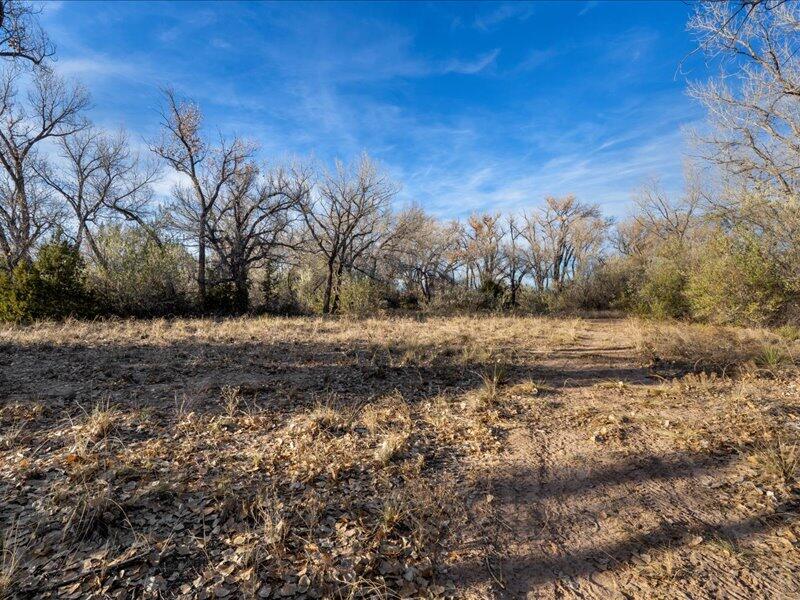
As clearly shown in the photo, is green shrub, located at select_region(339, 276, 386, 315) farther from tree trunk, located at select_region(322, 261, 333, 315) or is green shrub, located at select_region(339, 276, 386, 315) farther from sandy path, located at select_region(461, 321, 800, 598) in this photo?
sandy path, located at select_region(461, 321, 800, 598)

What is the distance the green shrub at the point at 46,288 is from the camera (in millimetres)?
12250

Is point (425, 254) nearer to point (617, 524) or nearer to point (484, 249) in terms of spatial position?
point (484, 249)

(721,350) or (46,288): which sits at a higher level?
(46,288)

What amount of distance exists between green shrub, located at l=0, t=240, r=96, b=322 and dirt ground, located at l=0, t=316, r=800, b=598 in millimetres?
7191

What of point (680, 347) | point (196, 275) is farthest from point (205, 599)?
point (196, 275)

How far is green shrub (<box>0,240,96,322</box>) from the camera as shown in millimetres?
12250

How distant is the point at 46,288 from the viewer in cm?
1258

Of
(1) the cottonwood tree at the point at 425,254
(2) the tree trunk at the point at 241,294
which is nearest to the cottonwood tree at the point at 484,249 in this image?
(1) the cottonwood tree at the point at 425,254

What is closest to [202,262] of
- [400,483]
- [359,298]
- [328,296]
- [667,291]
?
[328,296]

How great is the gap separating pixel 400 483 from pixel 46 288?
1483 cm

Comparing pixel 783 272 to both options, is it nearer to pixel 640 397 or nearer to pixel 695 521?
pixel 640 397

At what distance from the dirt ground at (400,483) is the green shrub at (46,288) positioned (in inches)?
283

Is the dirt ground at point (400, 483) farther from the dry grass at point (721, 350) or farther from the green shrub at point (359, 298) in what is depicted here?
the green shrub at point (359, 298)

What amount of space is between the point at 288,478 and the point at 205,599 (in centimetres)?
127
